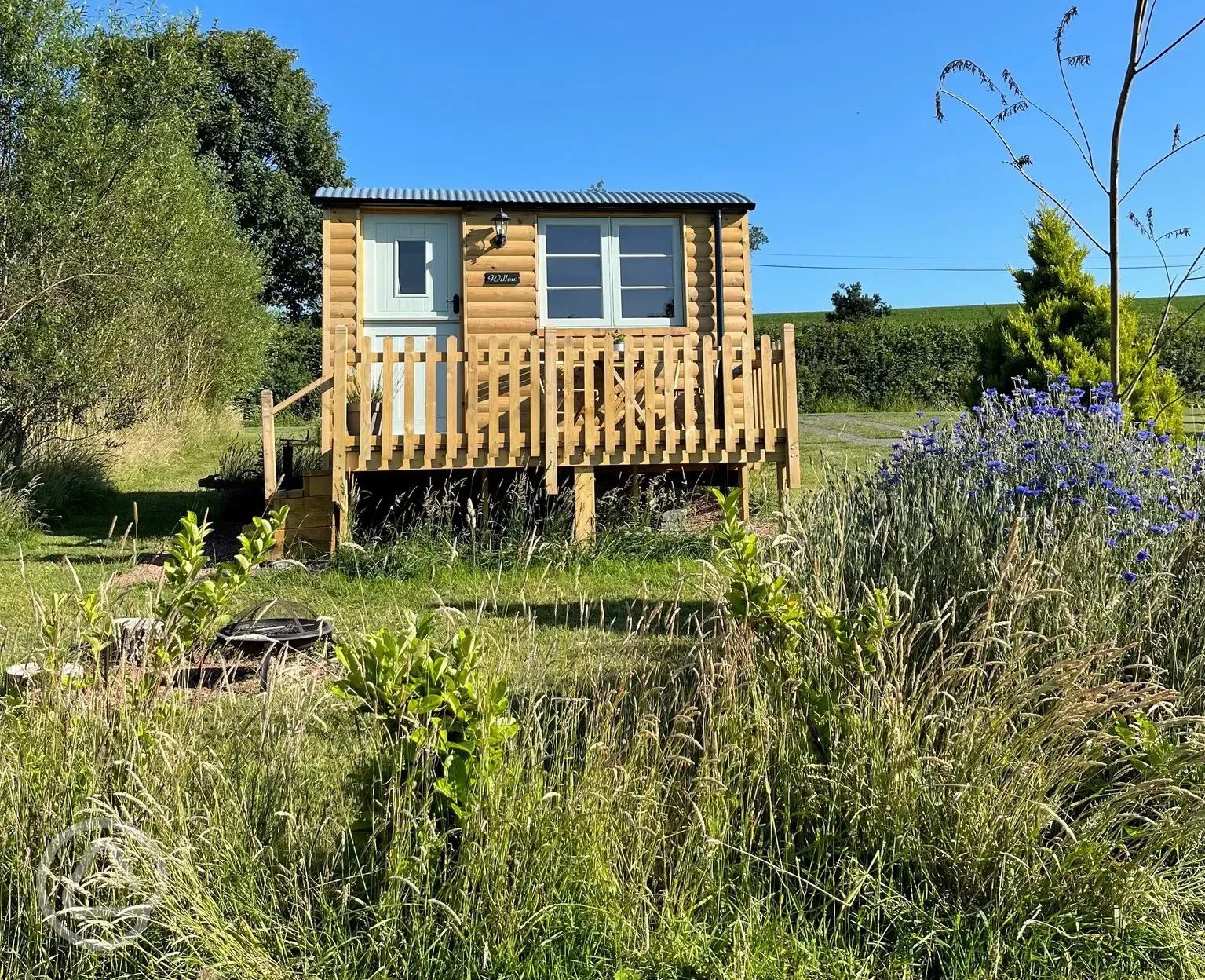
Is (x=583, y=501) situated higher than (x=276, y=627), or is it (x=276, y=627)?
(x=583, y=501)

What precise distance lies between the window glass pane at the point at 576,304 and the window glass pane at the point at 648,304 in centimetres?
30

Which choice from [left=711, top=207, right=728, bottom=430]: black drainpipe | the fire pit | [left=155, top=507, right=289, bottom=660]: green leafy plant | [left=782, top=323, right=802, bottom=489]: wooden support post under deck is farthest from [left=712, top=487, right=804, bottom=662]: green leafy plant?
[left=711, top=207, right=728, bottom=430]: black drainpipe

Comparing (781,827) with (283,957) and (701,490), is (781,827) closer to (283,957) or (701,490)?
(283,957)

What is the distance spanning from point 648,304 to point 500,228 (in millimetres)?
1905

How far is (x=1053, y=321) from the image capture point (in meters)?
12.4

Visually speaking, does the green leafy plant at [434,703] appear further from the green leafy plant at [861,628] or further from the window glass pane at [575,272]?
the window glass pane at [575,272]

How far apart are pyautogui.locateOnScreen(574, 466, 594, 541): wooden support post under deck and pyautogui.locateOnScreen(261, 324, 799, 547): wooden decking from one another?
2 cm

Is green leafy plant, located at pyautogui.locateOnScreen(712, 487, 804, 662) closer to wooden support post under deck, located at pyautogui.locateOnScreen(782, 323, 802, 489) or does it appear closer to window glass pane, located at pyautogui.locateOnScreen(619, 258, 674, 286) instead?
wooden support post under deck, located at pyautogui.locateOnScreen(782, 323, 802, 489)

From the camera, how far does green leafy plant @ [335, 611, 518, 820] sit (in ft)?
7.07

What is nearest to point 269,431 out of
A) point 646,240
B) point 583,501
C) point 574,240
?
→ point 583,501

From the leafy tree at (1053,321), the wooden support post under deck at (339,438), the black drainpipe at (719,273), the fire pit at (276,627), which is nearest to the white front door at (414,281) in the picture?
the black drainpipe at (719,273)

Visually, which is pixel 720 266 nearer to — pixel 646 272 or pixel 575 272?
pixel 646 272

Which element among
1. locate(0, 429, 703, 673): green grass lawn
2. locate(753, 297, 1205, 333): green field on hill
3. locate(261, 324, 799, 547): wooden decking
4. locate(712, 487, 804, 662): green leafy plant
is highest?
locate(753, 297, 1205, 333): green field on hill

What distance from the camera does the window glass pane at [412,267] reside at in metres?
10.9
